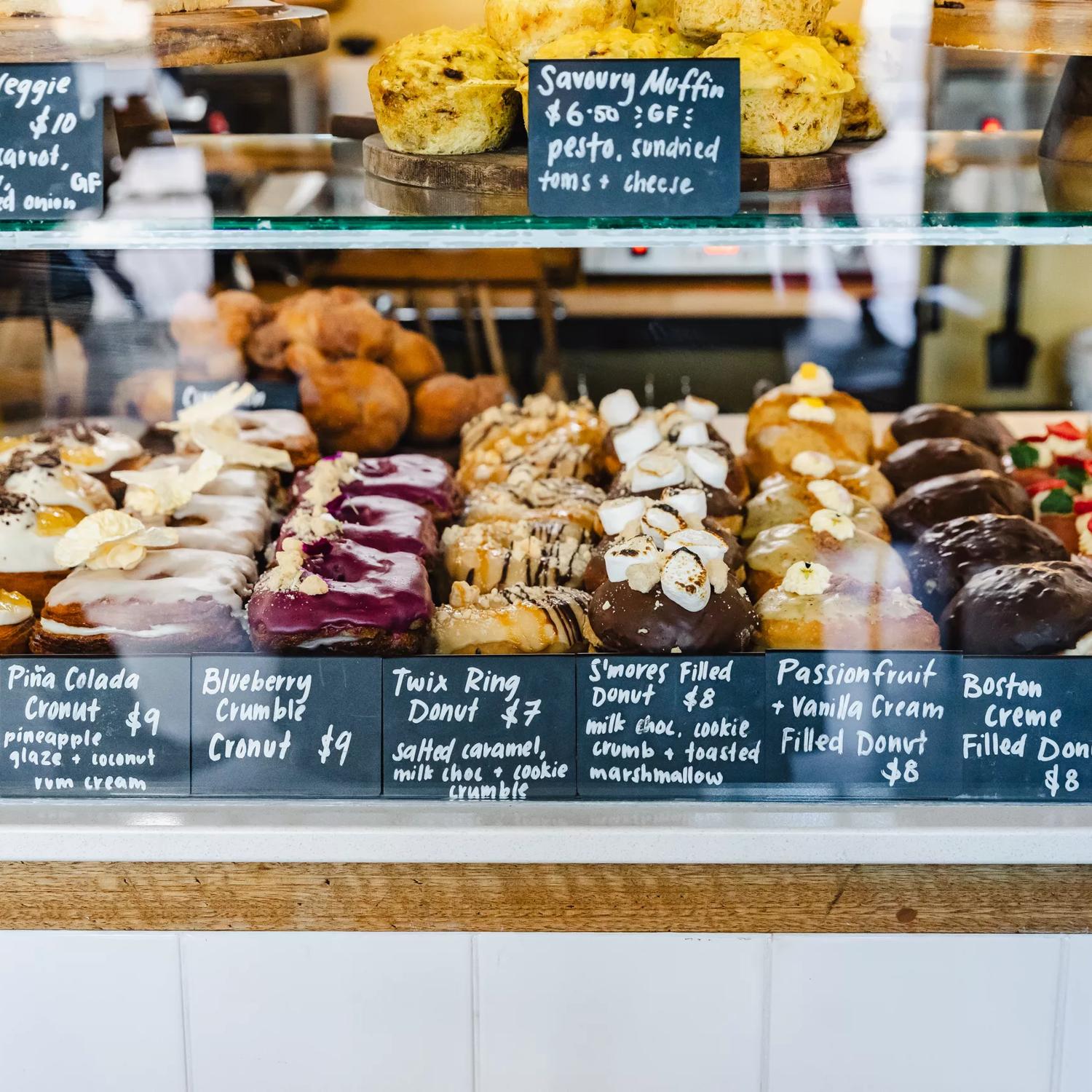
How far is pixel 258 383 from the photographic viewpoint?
6.79 feet

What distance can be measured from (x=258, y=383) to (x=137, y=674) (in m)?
0.93

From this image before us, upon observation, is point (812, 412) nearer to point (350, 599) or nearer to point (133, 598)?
point (350, 599)

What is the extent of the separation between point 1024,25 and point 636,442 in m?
0.73

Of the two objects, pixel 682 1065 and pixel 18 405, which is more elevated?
pixel 18 405

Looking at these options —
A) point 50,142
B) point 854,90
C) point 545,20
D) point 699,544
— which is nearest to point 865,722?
point 699,544

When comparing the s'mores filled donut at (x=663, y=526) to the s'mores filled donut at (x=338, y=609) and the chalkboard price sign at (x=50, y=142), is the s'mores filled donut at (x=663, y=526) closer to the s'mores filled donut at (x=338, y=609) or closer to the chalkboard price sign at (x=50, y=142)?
the s'mores filled donut at (x=338, y=609)

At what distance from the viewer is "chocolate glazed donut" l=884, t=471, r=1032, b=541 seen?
1.69 metres

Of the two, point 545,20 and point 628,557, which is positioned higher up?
point 545,20

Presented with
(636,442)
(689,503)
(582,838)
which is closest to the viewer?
(582,838)

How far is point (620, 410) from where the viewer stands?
1874 millimetres

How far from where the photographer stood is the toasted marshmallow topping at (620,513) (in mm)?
1508

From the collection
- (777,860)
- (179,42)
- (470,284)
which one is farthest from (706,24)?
(470,284)

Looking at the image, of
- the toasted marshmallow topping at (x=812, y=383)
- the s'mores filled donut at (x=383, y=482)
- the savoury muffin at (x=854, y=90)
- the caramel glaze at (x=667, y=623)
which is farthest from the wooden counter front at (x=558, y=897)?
the toasted marshmallow topping at (x=812, y=383)

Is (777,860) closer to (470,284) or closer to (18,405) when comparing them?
(18,405)
